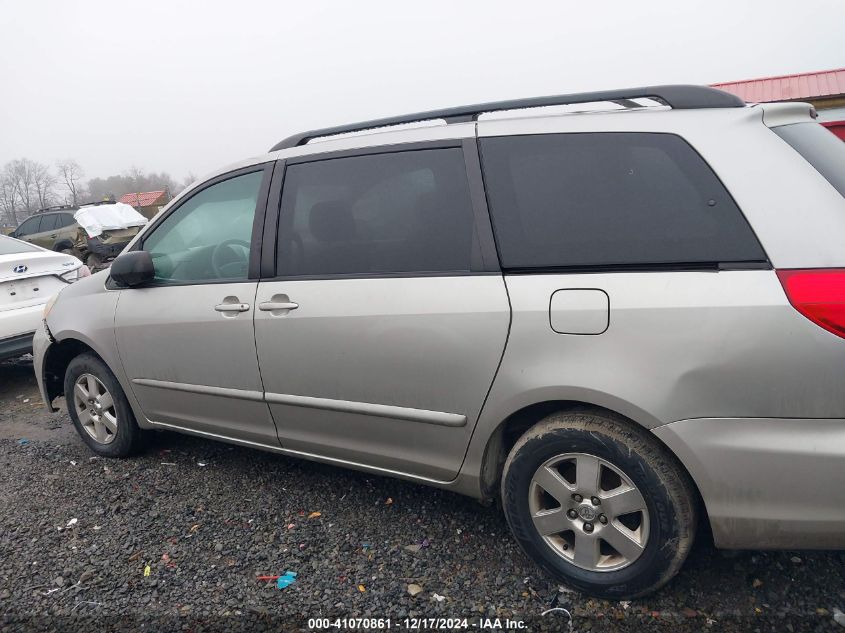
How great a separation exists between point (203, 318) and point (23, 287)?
3.47 meters

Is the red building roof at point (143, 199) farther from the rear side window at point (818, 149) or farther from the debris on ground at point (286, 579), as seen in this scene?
the rear side window at point (818, 149)

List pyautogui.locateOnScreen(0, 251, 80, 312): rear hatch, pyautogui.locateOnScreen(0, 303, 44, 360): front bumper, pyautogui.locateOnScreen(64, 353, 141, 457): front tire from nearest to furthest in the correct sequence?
pyautogui.locateOnScreen(64, 353, 141, 457): front tire
pyautogui.locateOnScreen(0, 303, 44, 360): front bumper
pyautogui.locateOnScreen(0, 251, 80, 312): rear hatch

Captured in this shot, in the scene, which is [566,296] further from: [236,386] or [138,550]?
[138,550]

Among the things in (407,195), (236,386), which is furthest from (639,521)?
Answer: (236,386)

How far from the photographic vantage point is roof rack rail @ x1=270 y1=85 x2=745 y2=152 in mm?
2064

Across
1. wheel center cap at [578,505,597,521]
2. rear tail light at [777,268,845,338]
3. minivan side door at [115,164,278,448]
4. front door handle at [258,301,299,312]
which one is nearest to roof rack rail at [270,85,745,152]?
minivan side door at [115,164,278,448]

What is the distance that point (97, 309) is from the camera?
11.3ft

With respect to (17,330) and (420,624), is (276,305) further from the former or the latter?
(17,330)

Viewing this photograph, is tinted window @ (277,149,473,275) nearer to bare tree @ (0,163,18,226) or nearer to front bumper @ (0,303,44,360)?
front bumper @ (0,303,44,360)

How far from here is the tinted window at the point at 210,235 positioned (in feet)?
9.71

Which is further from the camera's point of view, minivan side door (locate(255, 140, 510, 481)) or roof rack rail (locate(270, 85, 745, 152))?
minivan side door (locate(255, 140, 510, 481))

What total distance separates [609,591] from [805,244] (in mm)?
1333

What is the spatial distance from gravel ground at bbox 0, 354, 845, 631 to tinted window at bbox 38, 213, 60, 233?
1341cm

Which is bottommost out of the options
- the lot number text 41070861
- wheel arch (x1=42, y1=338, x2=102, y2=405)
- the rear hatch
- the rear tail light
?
the lot number text 41070861
